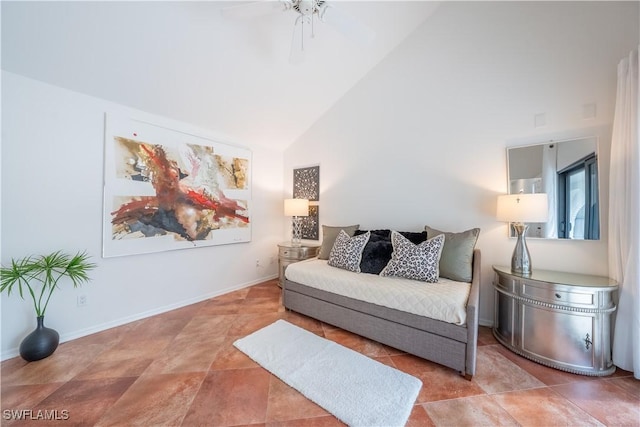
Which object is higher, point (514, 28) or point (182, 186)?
point (514, 28)

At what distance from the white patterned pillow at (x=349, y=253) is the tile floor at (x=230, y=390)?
768 millimetres

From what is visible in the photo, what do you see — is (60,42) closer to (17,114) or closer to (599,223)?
(17,114)

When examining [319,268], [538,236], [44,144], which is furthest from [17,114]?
[538,236]

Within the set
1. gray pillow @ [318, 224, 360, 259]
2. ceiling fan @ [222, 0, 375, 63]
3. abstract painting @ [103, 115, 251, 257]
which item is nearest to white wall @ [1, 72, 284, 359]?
abstract painting @ [103, 115, 251, 257]

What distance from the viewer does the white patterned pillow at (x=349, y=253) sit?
8.38 feet

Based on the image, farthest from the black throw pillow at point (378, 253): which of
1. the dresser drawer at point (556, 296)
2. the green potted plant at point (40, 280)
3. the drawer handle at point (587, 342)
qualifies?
the green potted plant at point (40, 280)

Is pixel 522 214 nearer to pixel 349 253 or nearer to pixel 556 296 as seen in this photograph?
pixel 556 296

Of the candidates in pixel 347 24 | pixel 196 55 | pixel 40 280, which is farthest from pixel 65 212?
pixel 347 24

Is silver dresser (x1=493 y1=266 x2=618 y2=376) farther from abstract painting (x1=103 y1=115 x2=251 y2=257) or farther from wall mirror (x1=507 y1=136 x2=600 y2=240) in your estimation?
abstract painting (x1=103 y1=115 x2=251 y2=257)

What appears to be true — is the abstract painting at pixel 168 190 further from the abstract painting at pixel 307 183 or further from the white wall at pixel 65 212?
the abstract painting at pixel 307 183

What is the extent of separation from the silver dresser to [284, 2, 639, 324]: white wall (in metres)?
0.45

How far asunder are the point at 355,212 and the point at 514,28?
2.64 m

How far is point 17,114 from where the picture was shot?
1.86 m

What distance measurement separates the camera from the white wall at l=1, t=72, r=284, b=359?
1853mm
